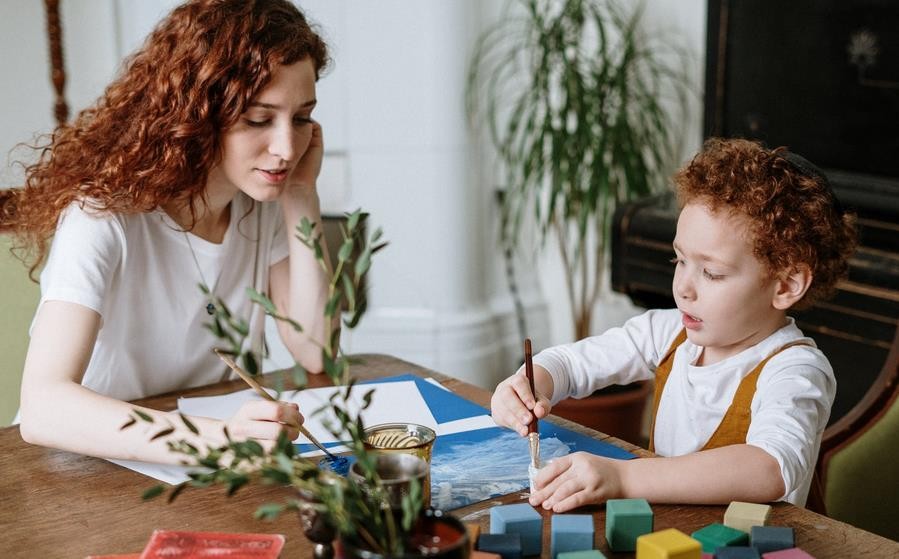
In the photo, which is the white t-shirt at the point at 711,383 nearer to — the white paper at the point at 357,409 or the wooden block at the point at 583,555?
the white paper at the point at 357,409

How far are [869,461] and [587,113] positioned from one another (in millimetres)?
1816

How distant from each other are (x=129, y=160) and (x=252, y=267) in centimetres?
36

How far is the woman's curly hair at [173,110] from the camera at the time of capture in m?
1.69

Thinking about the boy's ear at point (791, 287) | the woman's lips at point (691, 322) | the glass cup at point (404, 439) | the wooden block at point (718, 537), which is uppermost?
the boy's ear at point (791, 287)

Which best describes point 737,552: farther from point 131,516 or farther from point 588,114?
point 588,114

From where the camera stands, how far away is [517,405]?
1412 millimetres

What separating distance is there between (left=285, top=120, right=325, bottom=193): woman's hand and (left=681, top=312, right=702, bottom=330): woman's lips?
31.5 inches

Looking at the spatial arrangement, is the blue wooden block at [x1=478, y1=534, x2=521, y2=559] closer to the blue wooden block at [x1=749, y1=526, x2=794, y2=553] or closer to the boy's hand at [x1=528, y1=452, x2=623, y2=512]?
the boy's hand at [x1=528, y1=452, x2=623, y2=512]

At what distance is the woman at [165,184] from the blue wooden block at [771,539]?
0.95 metres

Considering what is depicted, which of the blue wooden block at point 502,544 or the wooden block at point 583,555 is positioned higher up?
the wooden block at point 583,555

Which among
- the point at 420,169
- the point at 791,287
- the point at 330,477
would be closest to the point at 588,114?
the point at 420,169

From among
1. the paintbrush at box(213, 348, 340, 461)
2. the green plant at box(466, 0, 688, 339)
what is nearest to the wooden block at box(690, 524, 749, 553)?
the paintbrush at box(213, 348, 340, 461)

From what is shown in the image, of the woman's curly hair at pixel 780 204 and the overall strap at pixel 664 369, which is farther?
the overall strap at pixel 664 369

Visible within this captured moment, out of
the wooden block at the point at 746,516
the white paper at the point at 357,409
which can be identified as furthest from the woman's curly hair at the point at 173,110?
the wooden block at the point at 746,516
